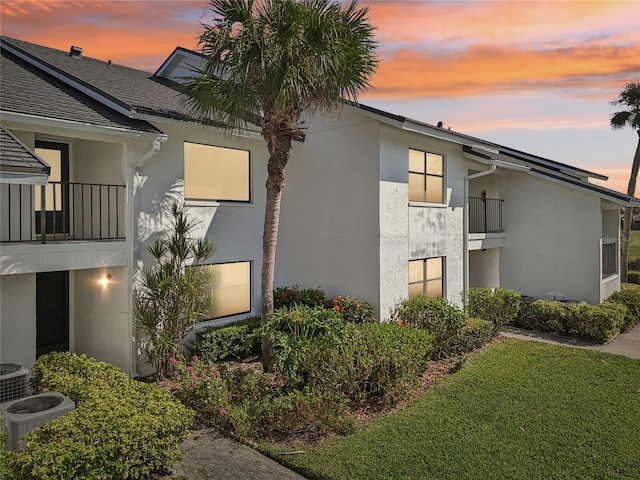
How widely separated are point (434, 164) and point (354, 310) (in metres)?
5.74

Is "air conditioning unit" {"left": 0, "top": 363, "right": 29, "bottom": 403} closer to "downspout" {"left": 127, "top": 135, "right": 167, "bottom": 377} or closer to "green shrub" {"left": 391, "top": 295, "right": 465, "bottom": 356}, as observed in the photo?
"downspout" {"left": 127, "top": 135, "right": 167, "bottom": 377}

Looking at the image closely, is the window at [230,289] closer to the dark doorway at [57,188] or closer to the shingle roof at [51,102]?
the dark doorway at [57,188]

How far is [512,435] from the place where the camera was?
24.1 ft

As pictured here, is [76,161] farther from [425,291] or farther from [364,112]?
[425,291]

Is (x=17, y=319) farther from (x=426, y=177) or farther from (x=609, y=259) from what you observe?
(x=609, y=259)

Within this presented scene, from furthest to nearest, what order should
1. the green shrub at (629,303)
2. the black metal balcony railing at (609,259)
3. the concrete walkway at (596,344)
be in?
the black metal balcony railing at (609,259) → the green shrub at (629,303) → the concrete walkway at (596,344)

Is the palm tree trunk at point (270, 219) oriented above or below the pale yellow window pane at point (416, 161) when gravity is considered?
below

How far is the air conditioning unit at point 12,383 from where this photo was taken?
7.75 m

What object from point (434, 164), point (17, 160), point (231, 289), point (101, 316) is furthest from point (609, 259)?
point (17, 160)

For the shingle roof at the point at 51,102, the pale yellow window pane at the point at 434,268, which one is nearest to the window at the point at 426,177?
the pale yellow window pane at the point at 434,268

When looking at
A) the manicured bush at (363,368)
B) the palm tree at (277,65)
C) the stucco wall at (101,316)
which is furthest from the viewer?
the stucco wall at (101,316)

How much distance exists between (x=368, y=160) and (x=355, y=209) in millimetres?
1408

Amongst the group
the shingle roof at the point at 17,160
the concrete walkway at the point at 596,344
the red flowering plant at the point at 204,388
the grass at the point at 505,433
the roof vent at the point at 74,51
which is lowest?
the grass at the point at 505,433

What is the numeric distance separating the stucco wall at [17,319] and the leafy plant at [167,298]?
6.76 ft
